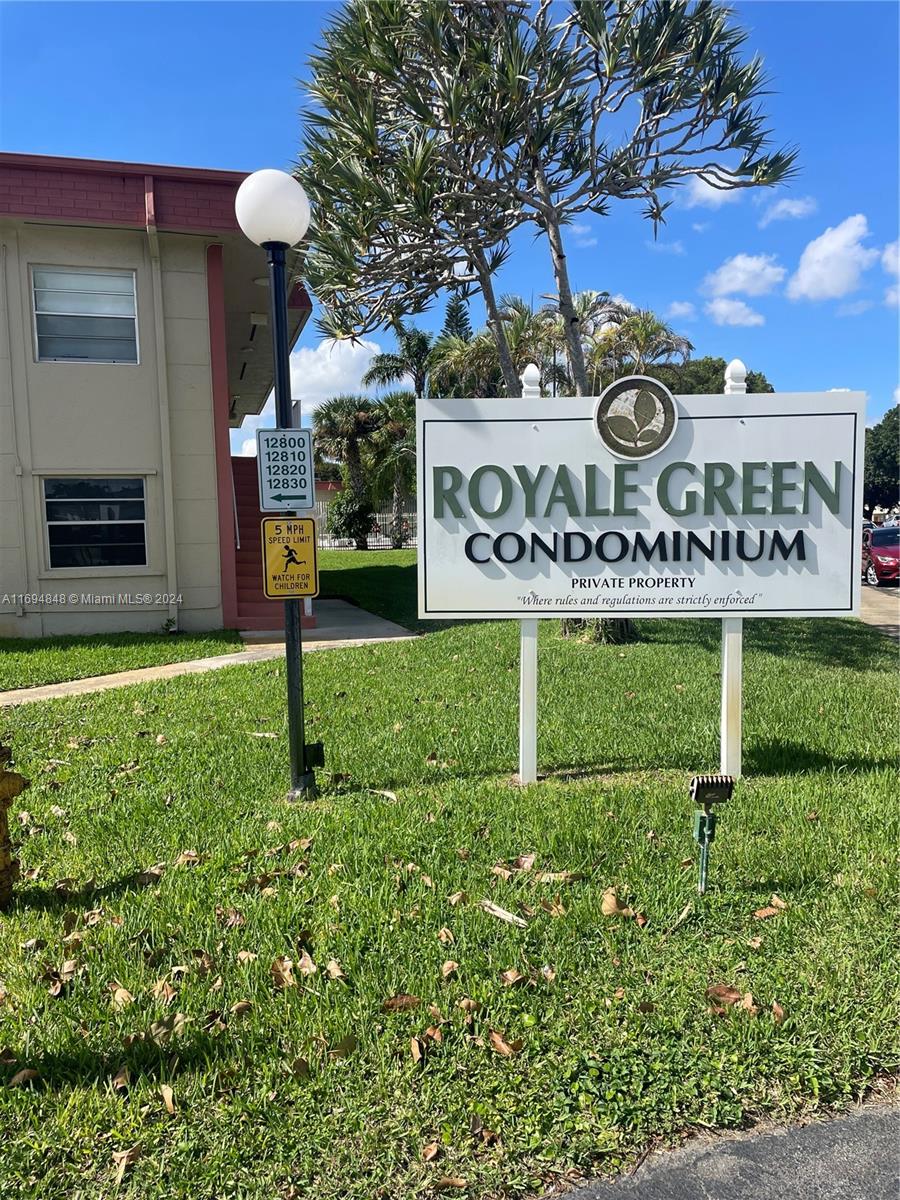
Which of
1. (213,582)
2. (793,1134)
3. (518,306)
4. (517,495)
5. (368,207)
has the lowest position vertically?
(793,1134)

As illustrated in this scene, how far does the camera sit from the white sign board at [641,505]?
4.75 metres

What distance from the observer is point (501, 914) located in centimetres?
331

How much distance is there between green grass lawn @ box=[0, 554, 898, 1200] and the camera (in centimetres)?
226

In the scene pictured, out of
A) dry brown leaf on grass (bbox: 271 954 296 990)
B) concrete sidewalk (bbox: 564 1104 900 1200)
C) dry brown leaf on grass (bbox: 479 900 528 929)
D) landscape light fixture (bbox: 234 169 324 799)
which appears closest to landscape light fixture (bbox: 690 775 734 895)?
dry brown leaf on grass (bbox: 479 900 528 929)

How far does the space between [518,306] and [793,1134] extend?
53.8 ft

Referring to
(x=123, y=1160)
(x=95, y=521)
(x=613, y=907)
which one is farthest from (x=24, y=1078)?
(x=95, y=521)

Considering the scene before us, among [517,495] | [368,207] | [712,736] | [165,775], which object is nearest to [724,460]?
[517,495]

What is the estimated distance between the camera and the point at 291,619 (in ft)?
15.4

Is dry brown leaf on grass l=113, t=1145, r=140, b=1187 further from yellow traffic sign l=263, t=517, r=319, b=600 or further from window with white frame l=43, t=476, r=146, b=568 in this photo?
window with white frame l=43, t=476, r=146, b=568

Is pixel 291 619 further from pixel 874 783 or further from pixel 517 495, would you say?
pixel 874 783

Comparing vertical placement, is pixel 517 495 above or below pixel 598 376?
below

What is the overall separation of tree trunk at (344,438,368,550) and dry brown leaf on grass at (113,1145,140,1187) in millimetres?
30536

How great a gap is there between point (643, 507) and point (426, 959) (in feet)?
9.46

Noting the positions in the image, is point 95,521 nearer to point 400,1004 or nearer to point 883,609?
point 400,1004
